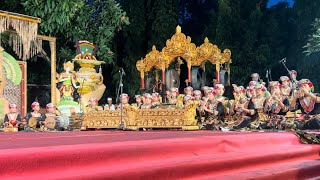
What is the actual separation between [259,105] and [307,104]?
721 mm

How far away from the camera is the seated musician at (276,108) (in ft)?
20.4

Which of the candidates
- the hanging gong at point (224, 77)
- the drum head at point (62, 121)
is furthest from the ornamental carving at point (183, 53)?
the drum head at point (62, 121)

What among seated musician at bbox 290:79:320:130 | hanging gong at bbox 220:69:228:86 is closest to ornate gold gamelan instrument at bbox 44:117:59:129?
hanging gong at bbox 220:69:228:86

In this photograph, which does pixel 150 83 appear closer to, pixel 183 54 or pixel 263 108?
pixel 183 54

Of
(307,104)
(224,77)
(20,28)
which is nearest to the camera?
(307,104)

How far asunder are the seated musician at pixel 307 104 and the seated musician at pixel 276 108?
266 mm

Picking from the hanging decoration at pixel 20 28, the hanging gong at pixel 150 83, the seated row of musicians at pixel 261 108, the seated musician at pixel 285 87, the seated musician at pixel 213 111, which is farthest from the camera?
the hanging decoration at pixel 20 28

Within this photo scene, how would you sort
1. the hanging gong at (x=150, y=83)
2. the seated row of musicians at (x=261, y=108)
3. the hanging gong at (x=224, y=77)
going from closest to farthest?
1. the seated row of musicians at (x=261, y=108)
2. the hanging gong at (x=150, y=83)
3. the hanging gong at (x=224, y=77)

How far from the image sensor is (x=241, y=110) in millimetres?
6465

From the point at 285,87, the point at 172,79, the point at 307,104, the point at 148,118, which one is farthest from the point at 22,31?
the point at 307,104

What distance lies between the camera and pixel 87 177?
6.45 ft

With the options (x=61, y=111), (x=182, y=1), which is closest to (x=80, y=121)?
(x=61, y=111)

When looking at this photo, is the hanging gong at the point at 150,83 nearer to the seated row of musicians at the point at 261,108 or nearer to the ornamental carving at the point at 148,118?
the ornamental carving at the point at 148,118

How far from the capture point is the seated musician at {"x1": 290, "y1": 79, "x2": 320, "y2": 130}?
568 cm
